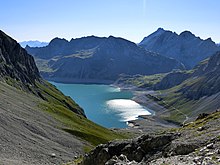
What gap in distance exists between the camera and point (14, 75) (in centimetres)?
14812

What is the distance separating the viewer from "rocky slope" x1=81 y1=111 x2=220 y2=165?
22.5 meters

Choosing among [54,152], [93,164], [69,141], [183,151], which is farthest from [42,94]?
[183,151]

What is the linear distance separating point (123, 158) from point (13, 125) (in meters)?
40.1

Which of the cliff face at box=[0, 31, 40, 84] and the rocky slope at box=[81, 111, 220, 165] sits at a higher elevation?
the cliff face at box=[0, 31, 40, 84]

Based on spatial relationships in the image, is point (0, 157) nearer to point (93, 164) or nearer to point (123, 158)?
point (93, 164)

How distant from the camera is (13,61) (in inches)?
6594

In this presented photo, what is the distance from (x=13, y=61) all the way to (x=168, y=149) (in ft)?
493

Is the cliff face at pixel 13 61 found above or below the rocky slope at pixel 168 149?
above

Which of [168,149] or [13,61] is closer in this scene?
[168,149]

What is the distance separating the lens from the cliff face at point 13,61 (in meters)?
147

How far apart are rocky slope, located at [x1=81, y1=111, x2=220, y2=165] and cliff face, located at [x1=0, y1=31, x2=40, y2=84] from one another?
108 m

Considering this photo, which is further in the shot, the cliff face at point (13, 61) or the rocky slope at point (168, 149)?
the cliff face at point (13, 61)

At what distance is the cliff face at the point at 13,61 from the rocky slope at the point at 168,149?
10834 cm

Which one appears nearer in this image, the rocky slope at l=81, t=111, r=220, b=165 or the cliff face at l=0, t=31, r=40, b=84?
the rocky slope at l=81, t=111, r=220, b=165
